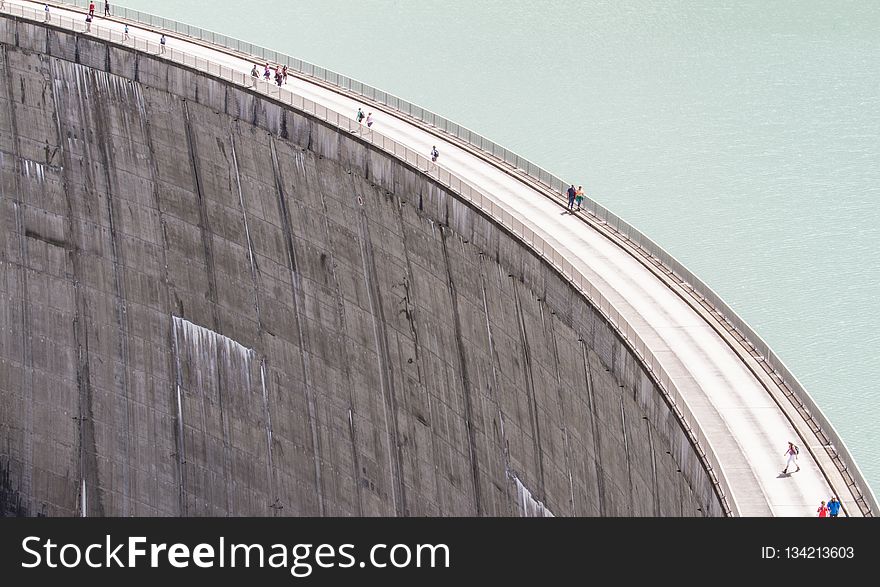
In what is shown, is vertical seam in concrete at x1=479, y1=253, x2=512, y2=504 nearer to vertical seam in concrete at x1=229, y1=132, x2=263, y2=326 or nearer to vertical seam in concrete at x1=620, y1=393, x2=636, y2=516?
vertical seam in concrete at x1=620, y1=393, x2=636, y2=516

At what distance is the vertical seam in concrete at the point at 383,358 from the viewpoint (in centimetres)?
4372

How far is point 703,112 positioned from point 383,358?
871 inches

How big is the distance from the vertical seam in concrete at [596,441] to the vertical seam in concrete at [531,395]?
2.75m

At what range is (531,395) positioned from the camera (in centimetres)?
3800

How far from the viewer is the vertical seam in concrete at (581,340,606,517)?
34.8 m

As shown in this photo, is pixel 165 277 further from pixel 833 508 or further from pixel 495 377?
pixel 833 508

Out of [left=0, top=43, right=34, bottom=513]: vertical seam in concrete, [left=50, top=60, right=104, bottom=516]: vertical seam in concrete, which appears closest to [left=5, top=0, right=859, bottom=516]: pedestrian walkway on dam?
[left=50, top=60, right=104, bottom=516]: vertical seam in concrete

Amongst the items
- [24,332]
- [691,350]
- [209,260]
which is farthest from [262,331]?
[691,350]

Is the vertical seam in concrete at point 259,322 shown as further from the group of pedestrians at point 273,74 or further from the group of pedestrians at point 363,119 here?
the group of pedestrians at point 363,119

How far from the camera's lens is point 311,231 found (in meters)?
45.8


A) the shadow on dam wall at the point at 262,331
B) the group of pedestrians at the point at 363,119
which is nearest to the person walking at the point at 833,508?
the shadow on dam wall at the point at 262,331
